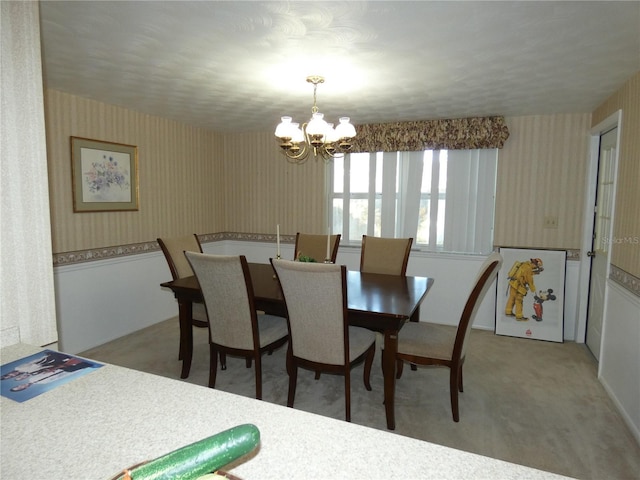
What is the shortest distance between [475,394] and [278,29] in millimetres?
2690

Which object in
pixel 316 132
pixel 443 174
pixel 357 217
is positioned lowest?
pixel 357 217

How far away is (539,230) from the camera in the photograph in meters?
3.89

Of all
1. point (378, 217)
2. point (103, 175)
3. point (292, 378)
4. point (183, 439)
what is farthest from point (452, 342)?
point (103, 175)

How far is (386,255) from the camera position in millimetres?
3400

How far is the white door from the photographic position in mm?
3148

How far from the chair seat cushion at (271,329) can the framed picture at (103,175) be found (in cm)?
195

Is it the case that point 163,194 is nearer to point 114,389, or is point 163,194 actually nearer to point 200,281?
point 200,281

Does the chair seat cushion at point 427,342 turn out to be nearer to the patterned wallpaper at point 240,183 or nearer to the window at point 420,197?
the patterned wallpaper at point 240,183

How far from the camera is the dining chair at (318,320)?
2061mm

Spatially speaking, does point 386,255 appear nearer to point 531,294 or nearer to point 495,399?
point 495,399

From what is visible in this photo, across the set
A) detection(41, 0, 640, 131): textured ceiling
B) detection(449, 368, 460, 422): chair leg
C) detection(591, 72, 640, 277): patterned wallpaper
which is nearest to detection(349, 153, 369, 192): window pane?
detection(41, 0, 640, 131): textured ceiling

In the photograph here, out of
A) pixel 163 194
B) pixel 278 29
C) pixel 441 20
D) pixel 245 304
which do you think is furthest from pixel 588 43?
pixel 163 194

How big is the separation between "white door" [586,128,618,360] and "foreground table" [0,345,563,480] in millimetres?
3073

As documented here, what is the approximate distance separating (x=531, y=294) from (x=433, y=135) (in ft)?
6.37
